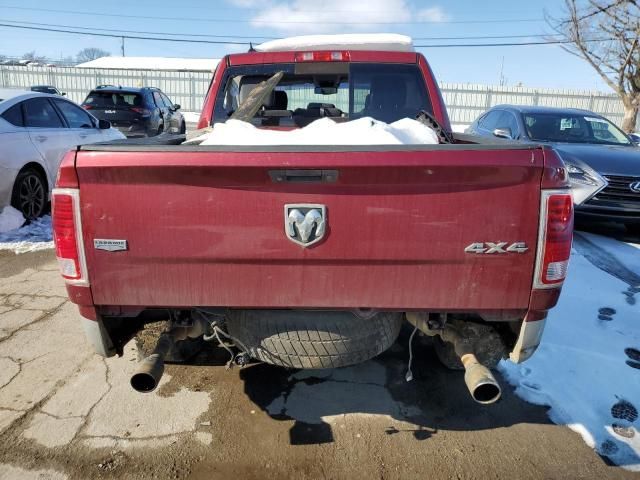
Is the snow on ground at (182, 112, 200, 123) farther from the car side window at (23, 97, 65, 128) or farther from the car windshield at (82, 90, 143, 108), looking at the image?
the car side window at (23, 97, 65, 128)

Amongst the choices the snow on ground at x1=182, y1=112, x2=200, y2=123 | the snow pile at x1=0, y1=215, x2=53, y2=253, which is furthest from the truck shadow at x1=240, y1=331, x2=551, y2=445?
the snow on ground at x1=182, y1=112, x2=200, y2=123

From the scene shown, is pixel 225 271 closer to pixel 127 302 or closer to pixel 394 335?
pixel 127 302

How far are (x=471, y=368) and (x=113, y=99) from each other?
14051 millimetres

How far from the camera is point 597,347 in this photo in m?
3.74

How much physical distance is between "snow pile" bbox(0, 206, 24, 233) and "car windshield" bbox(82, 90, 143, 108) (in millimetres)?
8341

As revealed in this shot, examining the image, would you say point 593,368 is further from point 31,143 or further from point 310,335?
point 31,143

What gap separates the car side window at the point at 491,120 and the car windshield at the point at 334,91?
17.8 feet

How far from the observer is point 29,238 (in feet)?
20.7

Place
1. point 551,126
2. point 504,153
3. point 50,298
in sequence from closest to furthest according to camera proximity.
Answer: point 504,153
point 50,298
point 551,126

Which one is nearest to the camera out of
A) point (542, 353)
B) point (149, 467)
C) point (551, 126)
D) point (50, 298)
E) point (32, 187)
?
point (149, 467)

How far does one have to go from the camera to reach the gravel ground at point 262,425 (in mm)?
2531

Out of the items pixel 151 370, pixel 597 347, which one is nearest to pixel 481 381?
pixel 151 370

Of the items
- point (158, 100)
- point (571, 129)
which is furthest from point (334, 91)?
point (158, 100)

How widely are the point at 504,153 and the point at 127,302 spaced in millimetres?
1788
